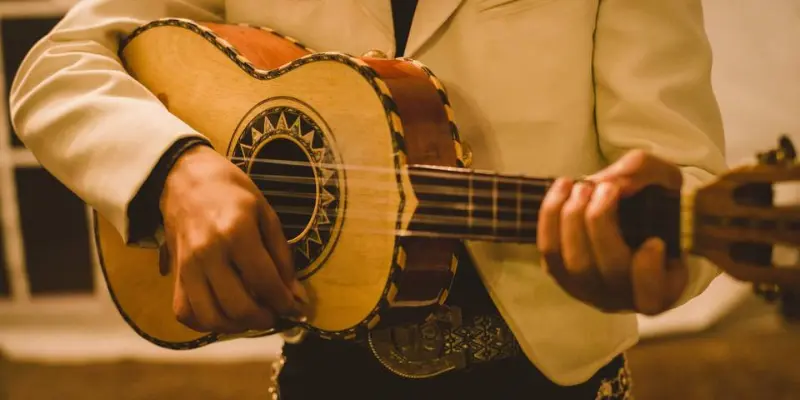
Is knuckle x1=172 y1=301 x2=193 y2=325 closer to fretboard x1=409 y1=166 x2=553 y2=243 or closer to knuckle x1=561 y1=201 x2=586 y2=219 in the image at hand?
fretboard x1=409 y1=166 x2=553 y2=243

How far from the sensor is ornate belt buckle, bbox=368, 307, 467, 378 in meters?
0.89

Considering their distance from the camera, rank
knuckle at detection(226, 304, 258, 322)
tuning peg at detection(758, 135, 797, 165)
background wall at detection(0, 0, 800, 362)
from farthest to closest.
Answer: background wall at detection(0, 0, 800, 362), knuckle at detection(226, 304, 258, 322), tuning peg at detection(758, 135, 797, 165)

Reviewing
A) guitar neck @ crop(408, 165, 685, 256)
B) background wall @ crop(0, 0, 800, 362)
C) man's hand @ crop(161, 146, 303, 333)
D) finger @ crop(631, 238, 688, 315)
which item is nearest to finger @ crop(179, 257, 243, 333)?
man's hand @ crop(161, 146, 303, 333)

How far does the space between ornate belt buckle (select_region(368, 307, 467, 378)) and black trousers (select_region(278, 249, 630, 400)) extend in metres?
0.02

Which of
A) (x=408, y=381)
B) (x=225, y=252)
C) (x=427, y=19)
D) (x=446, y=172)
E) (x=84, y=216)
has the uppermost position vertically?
(x=427, y=19)

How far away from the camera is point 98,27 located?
104 cm

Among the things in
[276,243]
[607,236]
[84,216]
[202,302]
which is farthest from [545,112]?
[84,216]

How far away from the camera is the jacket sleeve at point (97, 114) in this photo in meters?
0.88

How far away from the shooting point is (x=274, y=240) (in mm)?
808

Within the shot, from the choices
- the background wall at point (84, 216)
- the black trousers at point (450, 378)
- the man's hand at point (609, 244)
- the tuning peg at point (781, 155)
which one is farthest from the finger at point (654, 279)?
the background wall at point (84, 216)

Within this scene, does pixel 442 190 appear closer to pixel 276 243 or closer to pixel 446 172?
pixel 446 172

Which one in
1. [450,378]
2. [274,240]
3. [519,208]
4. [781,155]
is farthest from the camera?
[450,378]

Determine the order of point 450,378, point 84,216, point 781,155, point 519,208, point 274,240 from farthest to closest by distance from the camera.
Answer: point 84,216 → point 450,378 → point 274,240 → point 519,208 → point 781,155

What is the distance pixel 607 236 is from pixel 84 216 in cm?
294
